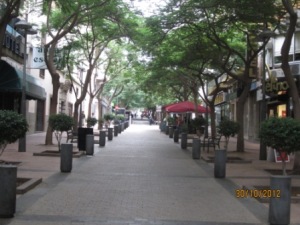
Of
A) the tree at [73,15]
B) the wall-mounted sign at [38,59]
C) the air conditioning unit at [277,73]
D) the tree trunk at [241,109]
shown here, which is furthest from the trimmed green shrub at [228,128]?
the wall-mounted sign at [38,59]

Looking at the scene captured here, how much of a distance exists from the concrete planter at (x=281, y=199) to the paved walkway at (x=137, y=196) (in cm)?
35

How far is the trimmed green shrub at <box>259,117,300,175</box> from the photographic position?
37.3ft

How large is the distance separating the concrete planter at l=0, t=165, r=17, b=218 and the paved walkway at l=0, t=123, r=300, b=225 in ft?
0.60

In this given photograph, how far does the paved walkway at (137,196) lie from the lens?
806 centimetres

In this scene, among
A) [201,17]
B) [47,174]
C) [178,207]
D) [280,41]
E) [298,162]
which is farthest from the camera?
[280,41]

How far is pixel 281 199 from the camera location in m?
7.74

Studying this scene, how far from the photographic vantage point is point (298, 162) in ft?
45.9

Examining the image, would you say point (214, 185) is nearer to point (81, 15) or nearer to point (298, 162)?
point (298, 162)

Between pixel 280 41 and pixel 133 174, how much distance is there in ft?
55.0

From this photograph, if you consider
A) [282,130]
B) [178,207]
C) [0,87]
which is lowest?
[178,207]

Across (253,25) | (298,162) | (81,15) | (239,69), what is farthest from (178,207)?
(239,69)

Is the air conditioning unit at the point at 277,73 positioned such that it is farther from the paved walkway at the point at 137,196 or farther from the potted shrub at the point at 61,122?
the potted shrub at the point at 61,122

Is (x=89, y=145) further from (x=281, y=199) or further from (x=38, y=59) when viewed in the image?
(x=281, y=199)

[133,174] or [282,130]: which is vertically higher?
[282,130]
